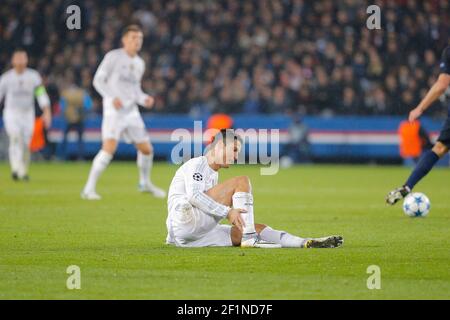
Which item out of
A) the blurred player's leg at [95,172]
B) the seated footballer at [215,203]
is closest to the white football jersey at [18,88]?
the blurred player's leg at [95,172]

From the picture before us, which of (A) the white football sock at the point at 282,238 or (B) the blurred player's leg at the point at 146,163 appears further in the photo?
(B) the blurred player's leg at the point at 146,163

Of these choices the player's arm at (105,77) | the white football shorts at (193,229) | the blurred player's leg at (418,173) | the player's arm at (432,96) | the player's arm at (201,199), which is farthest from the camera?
the player's arm at (105,77)

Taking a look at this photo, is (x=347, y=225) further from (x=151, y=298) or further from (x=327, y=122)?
(x=327, y=122)

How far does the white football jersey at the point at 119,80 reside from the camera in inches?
671

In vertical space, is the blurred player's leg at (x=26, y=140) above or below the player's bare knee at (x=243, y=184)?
above

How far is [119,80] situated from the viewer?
1728 centimetres

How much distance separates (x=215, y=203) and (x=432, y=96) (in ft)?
15.2

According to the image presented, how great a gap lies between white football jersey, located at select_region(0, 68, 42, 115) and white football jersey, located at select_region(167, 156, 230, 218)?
38.0 feet

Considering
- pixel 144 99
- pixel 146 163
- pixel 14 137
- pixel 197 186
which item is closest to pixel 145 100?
pixel 144 99

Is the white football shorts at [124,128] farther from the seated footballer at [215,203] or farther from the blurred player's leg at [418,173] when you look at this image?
the seated footballer at [215,203]

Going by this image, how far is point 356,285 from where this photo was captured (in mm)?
8023

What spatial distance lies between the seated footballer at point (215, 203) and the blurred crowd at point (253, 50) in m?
18.4

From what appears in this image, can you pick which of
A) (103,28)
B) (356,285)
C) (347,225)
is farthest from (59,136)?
(356,285)
